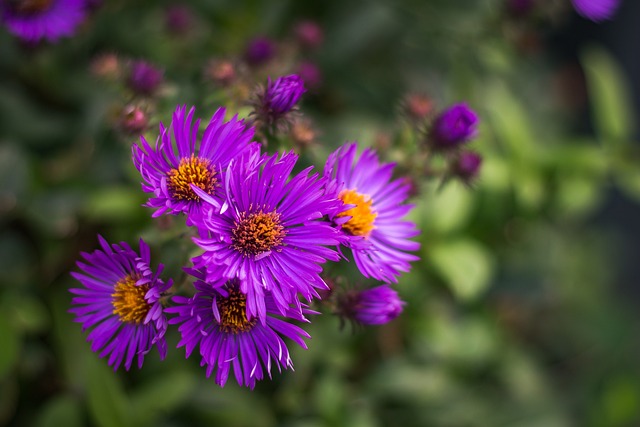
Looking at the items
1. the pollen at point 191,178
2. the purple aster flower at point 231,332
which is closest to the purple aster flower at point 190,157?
the pollen at point 191,178

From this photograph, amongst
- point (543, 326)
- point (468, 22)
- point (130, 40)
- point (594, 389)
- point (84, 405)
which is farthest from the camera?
point (543, 326)

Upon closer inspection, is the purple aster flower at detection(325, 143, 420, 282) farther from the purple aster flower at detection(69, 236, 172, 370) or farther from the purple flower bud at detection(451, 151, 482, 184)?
the purple aster flower at detection(69, 236, 172, 370)

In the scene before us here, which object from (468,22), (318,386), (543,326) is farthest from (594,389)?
(468,22)

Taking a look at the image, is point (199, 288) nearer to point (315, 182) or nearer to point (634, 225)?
point (315, 182)

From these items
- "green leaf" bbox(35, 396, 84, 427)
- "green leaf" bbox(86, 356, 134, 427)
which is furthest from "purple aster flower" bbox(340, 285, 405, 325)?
"green leaf" bbox(35, 396, 84, 427)

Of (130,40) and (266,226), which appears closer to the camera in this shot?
(266,226)

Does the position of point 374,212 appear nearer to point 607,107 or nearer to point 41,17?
point 41,17

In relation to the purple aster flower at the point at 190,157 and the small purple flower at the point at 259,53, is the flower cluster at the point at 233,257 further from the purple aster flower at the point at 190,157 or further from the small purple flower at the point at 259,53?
the small purple flower at the point at 259,53
